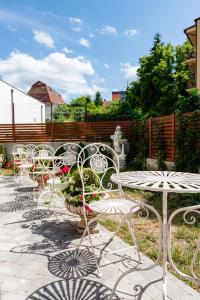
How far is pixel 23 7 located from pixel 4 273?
7399 millimetres

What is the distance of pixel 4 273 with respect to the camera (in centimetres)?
228

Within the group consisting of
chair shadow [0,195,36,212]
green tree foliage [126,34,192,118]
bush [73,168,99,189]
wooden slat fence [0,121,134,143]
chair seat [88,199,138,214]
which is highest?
green tree foliage [126,34,192,118]

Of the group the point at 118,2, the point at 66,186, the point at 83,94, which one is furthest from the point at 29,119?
the point at 83,94

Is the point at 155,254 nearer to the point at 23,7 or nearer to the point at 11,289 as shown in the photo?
the point at 11,289

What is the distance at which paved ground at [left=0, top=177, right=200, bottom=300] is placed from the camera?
1.99 metres

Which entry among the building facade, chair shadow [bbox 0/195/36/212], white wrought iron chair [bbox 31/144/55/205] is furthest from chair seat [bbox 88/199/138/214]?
the building facade

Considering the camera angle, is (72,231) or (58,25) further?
(58,25)

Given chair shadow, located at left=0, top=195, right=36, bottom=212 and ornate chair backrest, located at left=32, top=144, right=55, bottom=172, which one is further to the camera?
ornate chair backrest, located at left=32, top=144, right=55, bottom=172

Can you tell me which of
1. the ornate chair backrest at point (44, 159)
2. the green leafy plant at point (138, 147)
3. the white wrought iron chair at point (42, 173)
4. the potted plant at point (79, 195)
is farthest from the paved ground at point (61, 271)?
the green leafy plant at point (138, 147)

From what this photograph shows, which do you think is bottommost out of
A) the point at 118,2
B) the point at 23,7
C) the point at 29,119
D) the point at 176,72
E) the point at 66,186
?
the point at 66,186

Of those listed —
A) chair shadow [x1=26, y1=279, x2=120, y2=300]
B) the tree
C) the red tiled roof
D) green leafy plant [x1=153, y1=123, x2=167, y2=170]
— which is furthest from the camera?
the tree

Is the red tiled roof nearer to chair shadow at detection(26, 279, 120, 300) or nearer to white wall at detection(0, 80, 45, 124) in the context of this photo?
white wall at detection(0, 80, 45, 124)

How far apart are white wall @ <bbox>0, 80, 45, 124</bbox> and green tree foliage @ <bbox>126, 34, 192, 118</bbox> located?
8.44m

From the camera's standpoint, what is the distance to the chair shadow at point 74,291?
76.7 inches
